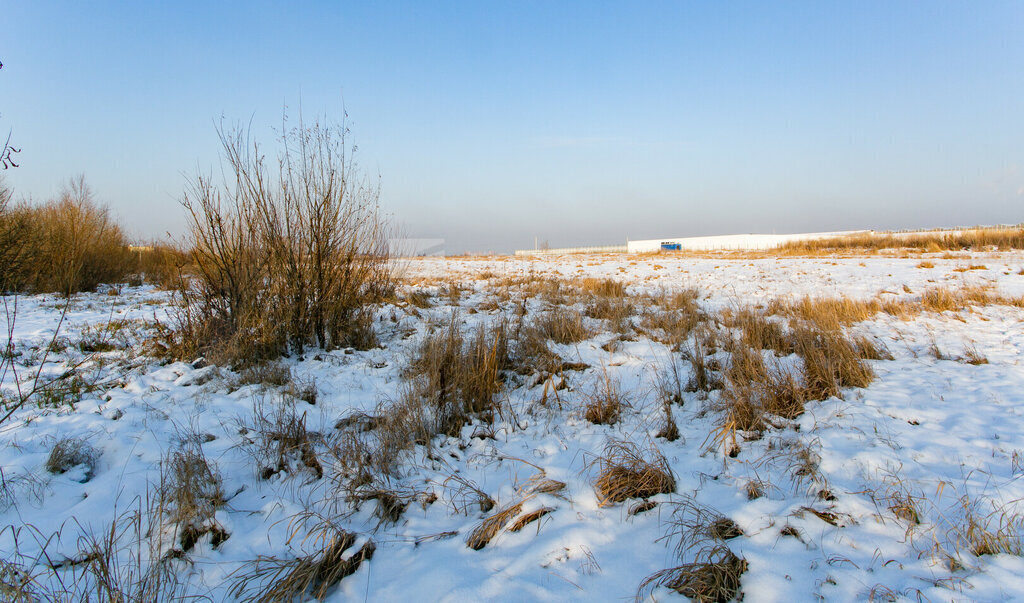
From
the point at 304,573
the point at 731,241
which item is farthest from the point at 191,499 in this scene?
the point at 731,241

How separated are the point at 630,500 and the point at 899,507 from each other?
4.04ft

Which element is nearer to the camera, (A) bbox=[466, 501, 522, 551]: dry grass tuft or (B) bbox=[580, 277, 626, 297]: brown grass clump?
(A) bbox=[466, 501, 522, 551]: dry grass tuft

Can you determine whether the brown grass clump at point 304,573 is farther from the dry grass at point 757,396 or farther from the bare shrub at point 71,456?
the dry grass at point 757,396

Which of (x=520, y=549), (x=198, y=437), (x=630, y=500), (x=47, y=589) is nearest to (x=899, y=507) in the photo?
(x=630, y=500)

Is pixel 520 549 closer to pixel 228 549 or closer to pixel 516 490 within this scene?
pixel 516 490

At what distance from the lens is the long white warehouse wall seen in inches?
1426

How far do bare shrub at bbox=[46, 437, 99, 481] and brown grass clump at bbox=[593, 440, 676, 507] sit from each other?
121 inches

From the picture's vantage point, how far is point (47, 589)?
176 cm

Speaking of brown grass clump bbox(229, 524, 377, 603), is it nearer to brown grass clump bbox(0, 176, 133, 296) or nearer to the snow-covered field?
the snow-covered field

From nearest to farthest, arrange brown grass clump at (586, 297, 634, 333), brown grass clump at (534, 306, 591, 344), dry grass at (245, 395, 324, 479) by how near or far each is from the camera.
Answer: dry grass at (245, 395, 324, 479)
brown grass clump at (534, 306, 591, 344)
brown grass clump at (586, 297, 634, 333)

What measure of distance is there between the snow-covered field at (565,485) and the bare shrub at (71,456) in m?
0.04

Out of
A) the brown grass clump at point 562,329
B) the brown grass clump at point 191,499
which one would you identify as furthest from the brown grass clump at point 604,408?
the brown grass clump at point 191,499

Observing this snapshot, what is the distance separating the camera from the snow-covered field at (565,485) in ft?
6.07

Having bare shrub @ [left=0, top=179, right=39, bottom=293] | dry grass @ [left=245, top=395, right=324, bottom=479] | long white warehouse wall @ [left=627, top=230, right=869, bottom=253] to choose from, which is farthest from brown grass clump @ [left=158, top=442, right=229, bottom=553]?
long white warehouse wall @ [left=627, top=230, right=869, bottom=253]
